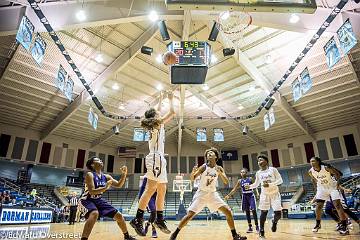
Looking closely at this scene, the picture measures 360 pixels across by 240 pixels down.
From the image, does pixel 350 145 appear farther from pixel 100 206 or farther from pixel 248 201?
pixel 100 206

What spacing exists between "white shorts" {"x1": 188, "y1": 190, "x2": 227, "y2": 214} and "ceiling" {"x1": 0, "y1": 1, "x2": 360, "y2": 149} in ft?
25.6

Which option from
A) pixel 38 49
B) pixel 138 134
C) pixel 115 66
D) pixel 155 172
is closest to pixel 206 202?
pixel 155 172

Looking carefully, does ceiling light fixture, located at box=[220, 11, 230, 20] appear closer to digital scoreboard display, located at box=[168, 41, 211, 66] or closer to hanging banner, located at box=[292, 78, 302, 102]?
digital scoreboard display, located at box=[168, 41, 211, 66]

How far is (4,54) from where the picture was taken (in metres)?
12.7

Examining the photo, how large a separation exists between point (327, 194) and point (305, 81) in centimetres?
656

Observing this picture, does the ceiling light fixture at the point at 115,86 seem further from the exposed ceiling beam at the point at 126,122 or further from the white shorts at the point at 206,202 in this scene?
the white shorts at the point at 206,202

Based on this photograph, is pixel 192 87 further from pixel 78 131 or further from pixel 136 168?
pixel 136 168

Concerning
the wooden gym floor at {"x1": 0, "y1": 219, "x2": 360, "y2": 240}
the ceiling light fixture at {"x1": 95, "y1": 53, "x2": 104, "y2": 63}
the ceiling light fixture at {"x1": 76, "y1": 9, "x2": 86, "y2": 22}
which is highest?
the ceiling light fixture at {"x1": 95, "y1": 53, "x2": 104, "y2": 63}

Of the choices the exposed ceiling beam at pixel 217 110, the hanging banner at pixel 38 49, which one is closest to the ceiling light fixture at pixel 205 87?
the exposed ceiling beam at pixel 217 110

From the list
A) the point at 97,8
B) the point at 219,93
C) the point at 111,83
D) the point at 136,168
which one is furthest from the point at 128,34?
the point at 136,168

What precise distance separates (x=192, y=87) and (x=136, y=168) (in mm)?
13339

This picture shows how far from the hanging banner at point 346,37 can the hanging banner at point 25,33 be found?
31.7 feet

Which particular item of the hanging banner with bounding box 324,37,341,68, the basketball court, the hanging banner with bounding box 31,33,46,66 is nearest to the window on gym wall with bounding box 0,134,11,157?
the basketball court

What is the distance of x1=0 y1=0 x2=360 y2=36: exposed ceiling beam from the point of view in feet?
28.9
